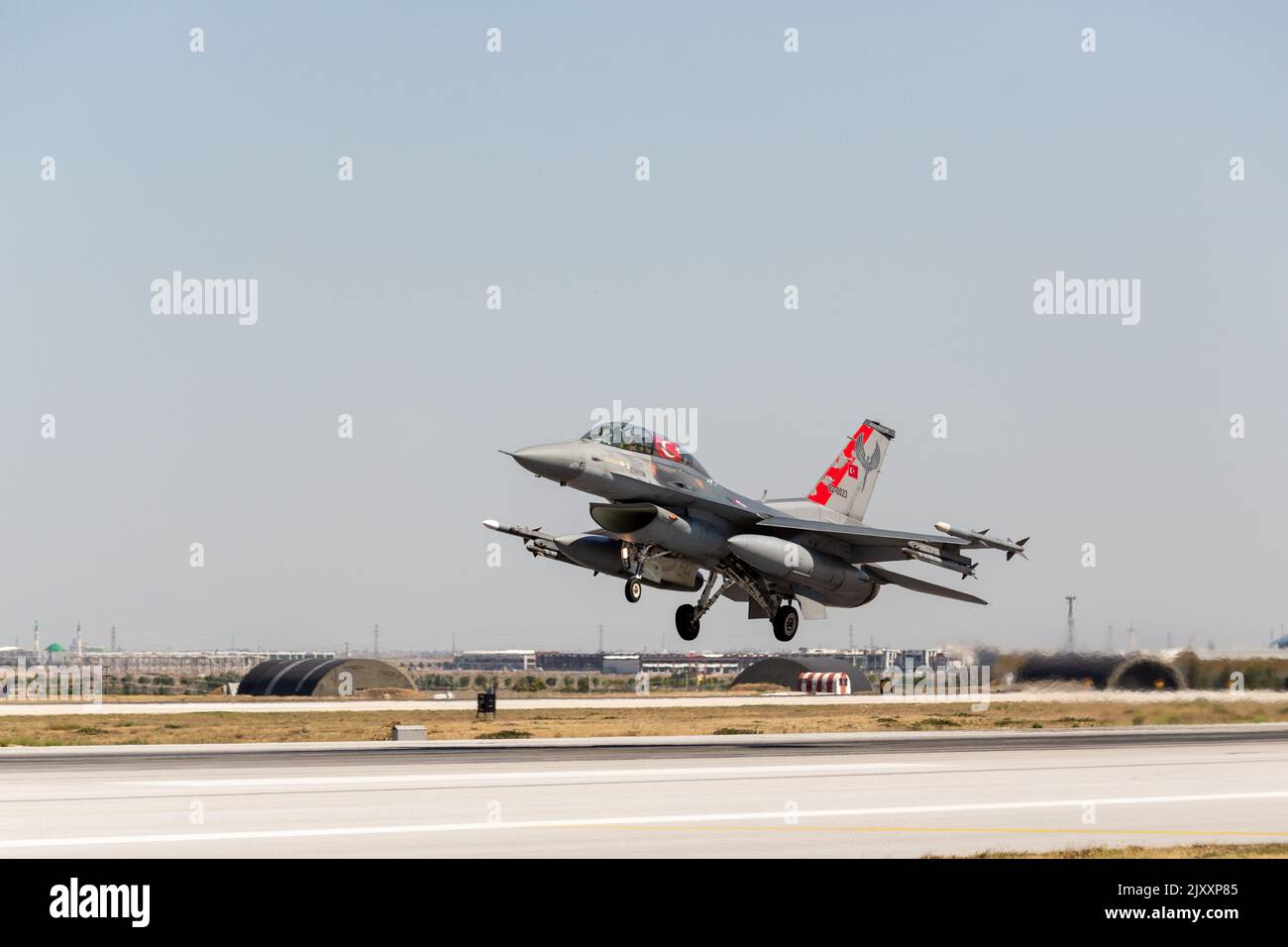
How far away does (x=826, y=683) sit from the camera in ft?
312

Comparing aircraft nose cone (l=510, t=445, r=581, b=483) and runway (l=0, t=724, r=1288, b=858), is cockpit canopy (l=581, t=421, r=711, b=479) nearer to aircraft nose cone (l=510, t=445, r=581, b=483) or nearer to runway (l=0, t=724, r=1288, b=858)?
aircraft nose cone (l=510, t=445, r=581, b=483)

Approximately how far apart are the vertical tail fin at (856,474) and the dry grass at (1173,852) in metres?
27.3

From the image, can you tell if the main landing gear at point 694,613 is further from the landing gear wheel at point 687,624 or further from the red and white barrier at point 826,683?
the red and white barrier at point 826,683

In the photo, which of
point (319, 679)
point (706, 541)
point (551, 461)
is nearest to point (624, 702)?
point (319, 679)

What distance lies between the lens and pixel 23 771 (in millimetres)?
26625

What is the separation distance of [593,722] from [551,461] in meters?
21.0

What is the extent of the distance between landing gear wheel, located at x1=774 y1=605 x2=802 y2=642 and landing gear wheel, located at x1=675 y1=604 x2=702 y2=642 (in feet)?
8.28

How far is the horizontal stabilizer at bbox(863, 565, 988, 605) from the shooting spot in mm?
42000

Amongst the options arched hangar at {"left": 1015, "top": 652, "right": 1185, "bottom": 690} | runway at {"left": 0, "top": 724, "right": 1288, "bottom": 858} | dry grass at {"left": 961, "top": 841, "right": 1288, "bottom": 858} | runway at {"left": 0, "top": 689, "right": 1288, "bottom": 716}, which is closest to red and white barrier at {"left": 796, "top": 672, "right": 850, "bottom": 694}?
runway at {"left": 0, "top": 689, "right": 1288, "bottom": 716}
